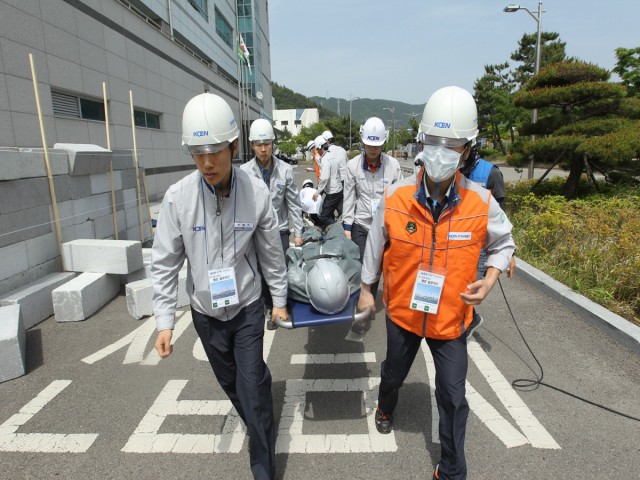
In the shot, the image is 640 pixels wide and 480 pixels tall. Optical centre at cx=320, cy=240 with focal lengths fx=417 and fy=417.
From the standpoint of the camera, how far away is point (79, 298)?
4.85 metres

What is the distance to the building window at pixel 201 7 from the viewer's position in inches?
1054

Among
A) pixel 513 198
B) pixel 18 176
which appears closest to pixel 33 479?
pixel 18 176

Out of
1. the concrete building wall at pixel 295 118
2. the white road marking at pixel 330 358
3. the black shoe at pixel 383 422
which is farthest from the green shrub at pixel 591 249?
the concrete building wall at pixel 295 118

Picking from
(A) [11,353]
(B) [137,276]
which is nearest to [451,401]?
(A) [11,353]

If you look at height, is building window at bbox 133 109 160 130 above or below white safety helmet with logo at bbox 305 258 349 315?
above

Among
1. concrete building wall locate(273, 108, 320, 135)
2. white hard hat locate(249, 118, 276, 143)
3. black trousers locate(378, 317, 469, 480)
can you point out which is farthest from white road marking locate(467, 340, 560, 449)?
concrete building wall locate(273, 108, 320, 135)

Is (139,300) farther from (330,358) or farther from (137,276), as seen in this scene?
(330,358)

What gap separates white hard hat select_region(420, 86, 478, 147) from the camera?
7.04ft

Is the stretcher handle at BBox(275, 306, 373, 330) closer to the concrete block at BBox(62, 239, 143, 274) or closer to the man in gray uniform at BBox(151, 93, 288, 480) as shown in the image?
the man in gray uniform at BBox(151, 93, 288, 480)

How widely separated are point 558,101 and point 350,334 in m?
8.48

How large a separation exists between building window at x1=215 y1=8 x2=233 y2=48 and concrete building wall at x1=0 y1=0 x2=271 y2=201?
870cm

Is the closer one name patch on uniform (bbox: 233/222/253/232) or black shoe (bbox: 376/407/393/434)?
name patch on uniform (bbox: 233/222/253/232)

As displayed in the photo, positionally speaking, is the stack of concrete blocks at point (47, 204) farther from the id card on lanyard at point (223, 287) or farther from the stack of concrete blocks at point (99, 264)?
the id card on lanyard at point (223, 287)

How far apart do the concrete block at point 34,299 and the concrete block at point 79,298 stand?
5.2 inches
